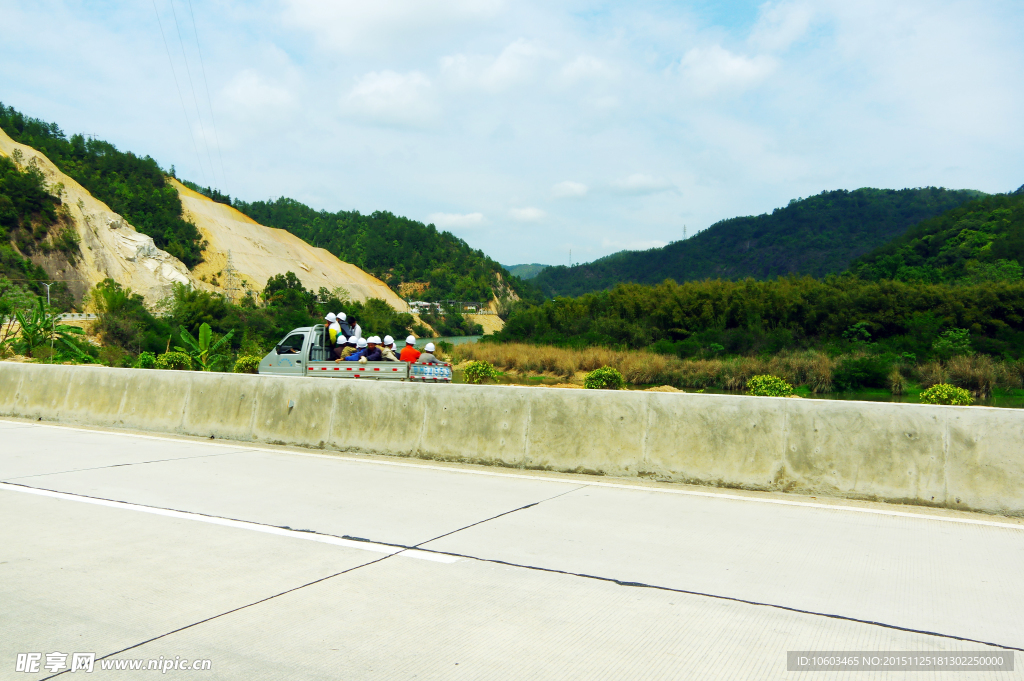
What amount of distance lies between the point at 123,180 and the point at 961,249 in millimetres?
108446

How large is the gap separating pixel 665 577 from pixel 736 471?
3.35 m

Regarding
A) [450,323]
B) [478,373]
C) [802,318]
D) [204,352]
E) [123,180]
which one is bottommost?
[478,373]

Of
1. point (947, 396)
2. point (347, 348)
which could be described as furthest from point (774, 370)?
point (347, 348)

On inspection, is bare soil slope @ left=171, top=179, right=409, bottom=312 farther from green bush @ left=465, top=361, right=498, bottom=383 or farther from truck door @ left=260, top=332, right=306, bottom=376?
truck door @ left=260, top=332, right=306, bottom=376

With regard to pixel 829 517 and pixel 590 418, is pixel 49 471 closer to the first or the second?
pixel 590 418

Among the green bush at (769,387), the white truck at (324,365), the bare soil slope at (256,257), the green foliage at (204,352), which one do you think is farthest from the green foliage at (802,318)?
the bare soil slope at (256,257)

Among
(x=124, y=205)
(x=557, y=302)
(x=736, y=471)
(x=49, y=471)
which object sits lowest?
(x=49, y=471)

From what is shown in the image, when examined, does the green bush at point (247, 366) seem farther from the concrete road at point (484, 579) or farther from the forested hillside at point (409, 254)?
the forested hillside at point (409, 254)

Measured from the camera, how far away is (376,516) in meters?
6.57

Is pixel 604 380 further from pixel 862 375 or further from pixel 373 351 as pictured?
pixel 862 375

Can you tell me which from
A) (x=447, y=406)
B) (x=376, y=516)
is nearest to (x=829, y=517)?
(x=376, y=516)

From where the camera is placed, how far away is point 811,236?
17375 cm

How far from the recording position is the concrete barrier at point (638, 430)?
7.00 metres

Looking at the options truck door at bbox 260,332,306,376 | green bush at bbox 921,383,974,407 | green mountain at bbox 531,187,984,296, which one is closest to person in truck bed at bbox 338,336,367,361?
truck door at bbox 260,332,306,376
